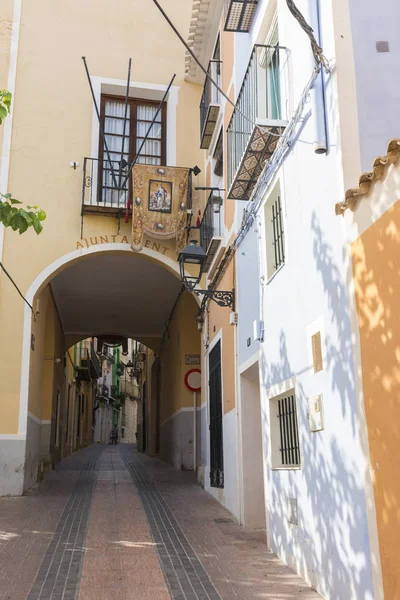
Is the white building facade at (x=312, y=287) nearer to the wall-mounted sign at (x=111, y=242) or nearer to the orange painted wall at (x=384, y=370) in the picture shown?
the orange painted wall at (x=384, y=370)

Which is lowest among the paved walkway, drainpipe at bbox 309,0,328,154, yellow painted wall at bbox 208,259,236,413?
the paved walkway

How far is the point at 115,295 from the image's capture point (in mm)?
18328

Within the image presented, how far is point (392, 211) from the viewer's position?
4.19 meters

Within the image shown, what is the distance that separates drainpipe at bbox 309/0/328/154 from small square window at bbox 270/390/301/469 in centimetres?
261

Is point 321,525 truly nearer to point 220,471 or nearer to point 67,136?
point 220,471

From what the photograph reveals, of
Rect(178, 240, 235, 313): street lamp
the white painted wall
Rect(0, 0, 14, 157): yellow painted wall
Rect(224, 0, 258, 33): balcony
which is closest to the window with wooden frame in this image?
Rect(0, 0, 14, 157): yellow painted wall

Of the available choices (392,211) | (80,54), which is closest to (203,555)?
(392,211)

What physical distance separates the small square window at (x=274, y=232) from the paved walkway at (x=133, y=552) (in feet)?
10.6

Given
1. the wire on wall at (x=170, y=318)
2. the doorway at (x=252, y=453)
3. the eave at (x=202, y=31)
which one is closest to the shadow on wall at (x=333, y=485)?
the doorway at (x=252, y=453)

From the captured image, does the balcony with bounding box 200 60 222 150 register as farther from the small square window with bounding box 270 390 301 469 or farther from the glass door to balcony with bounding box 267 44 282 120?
the small square window with bounding box 270 390 301 469

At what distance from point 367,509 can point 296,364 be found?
6.58 ft

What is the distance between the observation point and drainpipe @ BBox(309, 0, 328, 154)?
212 inches

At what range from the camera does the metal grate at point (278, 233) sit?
7.19 metres

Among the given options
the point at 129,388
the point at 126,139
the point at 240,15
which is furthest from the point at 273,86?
the point at 129,388
